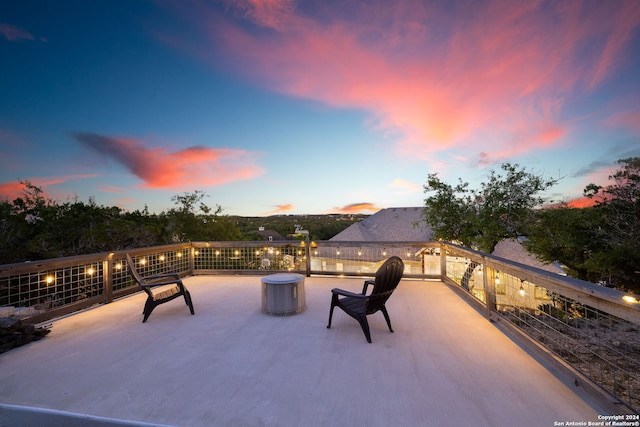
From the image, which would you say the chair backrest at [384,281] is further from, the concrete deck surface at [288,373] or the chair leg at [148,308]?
the chair leg at [148,308]

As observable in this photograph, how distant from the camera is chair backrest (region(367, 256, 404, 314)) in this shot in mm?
3178

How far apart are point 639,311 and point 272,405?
2347mm

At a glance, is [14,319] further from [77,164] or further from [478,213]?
[77,164]

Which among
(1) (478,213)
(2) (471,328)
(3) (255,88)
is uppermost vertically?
(3) (255,88)

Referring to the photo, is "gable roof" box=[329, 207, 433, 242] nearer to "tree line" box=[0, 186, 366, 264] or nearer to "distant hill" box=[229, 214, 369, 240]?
"distant hill" box=[229, 214, 369, 240]

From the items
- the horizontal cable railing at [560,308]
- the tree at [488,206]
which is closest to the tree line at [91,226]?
the tree at [488,206]

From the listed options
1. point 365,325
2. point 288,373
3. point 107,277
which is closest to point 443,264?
point 365,325

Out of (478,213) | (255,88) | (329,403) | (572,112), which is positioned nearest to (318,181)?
(255,88)

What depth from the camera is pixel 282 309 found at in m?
4.14

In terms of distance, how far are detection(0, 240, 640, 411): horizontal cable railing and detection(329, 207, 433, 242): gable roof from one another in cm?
1056

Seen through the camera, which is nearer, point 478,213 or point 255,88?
point 478,213

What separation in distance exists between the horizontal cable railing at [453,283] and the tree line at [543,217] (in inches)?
63.0

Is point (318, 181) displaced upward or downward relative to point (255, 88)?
downward

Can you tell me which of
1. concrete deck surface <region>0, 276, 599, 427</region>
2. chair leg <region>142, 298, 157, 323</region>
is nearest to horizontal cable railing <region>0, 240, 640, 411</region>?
concrete deck surface <region>0, 276, 599, 427</region>
